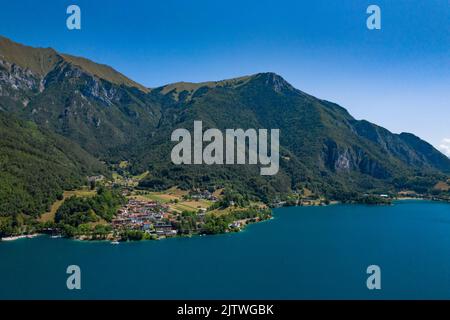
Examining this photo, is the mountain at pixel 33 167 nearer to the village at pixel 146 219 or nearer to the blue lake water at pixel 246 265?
the village at pixel 146 219

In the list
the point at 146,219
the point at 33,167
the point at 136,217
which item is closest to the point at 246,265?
the point at 146,219

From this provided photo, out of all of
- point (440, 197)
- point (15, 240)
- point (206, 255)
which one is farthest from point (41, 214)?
point (440, 197)

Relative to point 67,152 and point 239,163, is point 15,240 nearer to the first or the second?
point 67,152

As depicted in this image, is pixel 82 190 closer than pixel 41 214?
No

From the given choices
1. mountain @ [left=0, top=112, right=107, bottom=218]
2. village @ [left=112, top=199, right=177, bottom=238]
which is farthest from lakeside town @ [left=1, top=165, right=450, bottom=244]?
mountain @ [left=0, top=112, right=107, bottom=218]

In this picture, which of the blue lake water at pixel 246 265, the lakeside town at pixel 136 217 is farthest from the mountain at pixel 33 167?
the blue lake water at pixel 246 265

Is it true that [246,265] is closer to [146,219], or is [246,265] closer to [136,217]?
[146,219]

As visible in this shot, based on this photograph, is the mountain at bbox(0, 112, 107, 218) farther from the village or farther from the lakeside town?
the village
